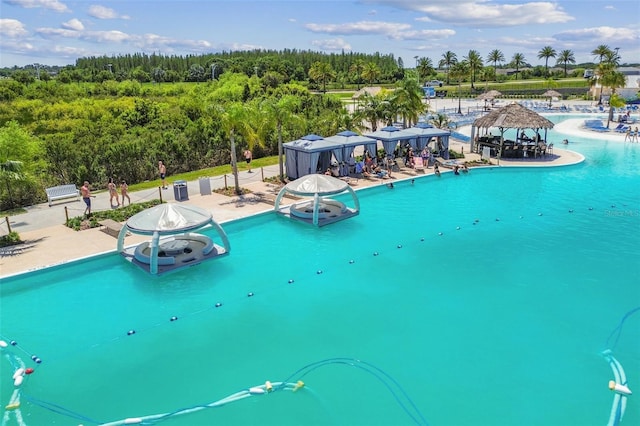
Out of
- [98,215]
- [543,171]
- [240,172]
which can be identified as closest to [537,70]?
[543,171]

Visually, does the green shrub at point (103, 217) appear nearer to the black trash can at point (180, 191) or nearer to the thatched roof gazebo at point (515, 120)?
the black trash can at point (180, 191)

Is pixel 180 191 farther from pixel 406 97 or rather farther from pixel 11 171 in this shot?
pixel 406 97

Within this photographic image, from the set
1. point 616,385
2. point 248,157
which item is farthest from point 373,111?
point 616,385

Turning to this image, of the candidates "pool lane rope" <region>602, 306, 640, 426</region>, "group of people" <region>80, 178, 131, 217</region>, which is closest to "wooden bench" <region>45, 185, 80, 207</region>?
"group of people" <region>80, 178, 131, 217</region>

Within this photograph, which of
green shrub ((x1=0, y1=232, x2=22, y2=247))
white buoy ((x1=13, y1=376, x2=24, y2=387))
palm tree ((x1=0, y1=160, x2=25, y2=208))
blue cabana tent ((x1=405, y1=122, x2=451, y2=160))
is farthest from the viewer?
blue cabana tent ((x1=405, y1=122, x2=451, y2=160))

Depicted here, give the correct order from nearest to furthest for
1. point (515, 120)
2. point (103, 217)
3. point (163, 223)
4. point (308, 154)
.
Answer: point (163, 223) < point (103, 217) < point (308, 154) < point (515, 120)

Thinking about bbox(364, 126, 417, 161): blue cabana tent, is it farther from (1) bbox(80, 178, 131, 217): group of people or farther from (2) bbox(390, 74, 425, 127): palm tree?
(1) bbox(80, 178, 131, 217): group of people

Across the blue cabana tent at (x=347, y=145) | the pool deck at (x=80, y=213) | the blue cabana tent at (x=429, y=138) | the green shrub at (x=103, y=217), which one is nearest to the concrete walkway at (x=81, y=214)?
the pool deck at (x=80, y=213)
